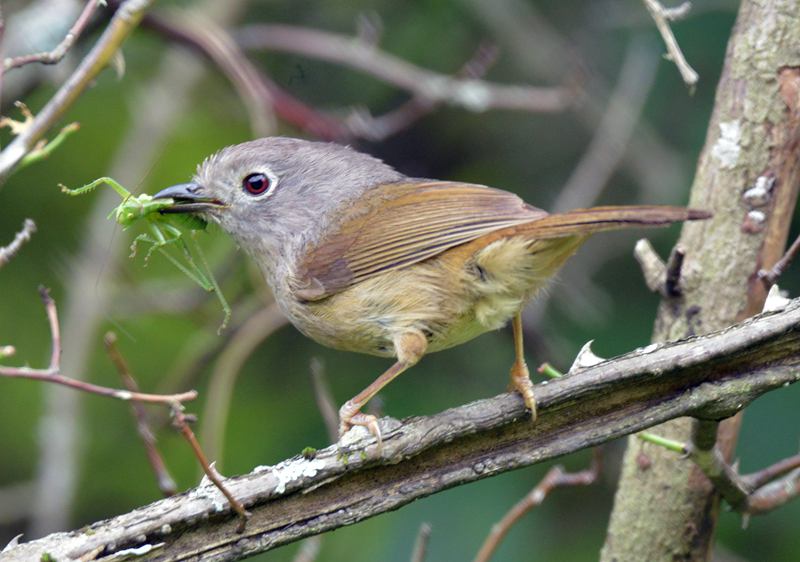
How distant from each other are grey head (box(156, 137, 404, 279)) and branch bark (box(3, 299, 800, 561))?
4.31 feet

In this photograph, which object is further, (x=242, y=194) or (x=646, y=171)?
(x=646, y=171)

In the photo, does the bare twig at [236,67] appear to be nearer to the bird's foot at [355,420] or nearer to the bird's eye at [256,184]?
the bird's eye at [256,184]

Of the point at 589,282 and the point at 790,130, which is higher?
the point at 589,282

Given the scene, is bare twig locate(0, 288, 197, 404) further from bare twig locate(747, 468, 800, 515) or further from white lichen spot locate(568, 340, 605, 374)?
bare twig locate(747, 468, 800, 515)

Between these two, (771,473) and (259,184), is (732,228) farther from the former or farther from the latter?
(259,184)

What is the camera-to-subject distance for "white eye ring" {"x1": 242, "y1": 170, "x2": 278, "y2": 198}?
165 inches

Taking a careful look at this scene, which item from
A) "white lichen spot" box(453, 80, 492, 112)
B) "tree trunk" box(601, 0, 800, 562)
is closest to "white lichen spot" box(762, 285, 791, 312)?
"tree trunk" box(601, 0, 800, 562)

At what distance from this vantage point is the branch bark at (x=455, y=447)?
2.70 metres

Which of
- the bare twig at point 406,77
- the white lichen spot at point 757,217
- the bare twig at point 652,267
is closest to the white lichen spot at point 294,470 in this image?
the bare twig at point 652,267

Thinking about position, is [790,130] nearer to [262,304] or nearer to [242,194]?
[242,194]

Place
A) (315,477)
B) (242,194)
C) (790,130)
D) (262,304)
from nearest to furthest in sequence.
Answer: (315,477), (790,130), (242,194), (262,304)

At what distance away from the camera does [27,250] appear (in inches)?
242

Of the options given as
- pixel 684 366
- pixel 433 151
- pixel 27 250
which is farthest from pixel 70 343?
pixel 684 366

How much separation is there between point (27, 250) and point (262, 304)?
1.73 m
